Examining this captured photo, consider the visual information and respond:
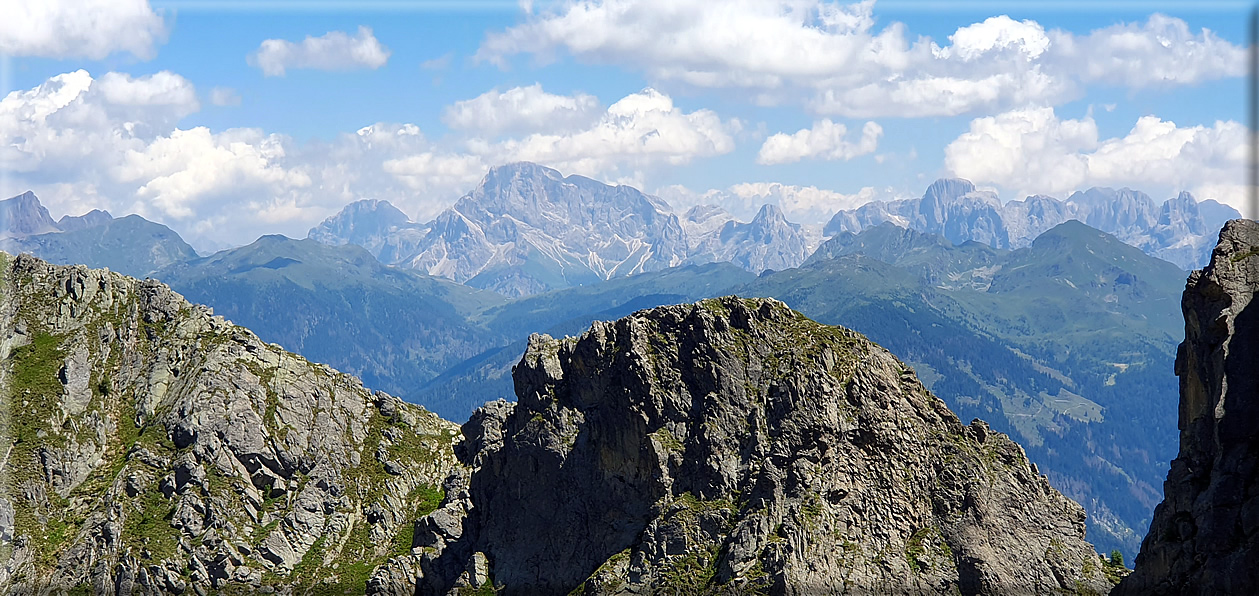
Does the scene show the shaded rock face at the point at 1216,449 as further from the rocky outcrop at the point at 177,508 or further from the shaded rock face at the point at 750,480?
the rocky outcrop at the point at 177,508

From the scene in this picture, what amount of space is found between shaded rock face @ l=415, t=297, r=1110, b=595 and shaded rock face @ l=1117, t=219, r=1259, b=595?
38786 mm

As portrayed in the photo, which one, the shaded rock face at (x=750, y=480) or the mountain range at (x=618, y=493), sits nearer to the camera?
the shaded rock face at (x=750, y=480)

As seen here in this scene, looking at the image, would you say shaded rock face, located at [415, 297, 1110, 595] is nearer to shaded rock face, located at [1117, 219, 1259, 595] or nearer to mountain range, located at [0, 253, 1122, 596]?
mountain range, located at [0, 253, 1122, 596]

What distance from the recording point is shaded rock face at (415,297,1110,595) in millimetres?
137125

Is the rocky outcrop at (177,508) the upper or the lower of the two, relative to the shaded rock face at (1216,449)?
lower

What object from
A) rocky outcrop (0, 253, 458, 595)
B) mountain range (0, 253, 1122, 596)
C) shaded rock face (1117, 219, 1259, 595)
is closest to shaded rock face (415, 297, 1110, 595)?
mountain range (0, 253, 1122, 596)

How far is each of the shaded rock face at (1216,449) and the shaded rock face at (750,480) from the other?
3879cm

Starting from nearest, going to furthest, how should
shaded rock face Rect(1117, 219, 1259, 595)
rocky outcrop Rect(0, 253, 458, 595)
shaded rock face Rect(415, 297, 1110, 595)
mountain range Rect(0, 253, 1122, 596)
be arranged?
1. shaded rock face Rect(1117, 219, 1259, 595)
2. shaded rock face Rect(415, 297, 1110, 595)
3. mountain range Rect(0, 253, 1122, 596)
4. rocky outcrop Rect(0, 253, 458, 595)

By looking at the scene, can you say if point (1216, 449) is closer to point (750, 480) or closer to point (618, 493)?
point (750, 480)

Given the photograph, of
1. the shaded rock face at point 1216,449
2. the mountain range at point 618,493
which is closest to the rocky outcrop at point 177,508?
the mountain range at point 618,493

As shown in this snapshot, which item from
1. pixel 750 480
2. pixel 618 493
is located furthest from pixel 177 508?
pixel 750 480

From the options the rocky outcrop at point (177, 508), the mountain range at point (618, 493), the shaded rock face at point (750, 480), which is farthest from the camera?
the rocky outcrop at point (177, 508)

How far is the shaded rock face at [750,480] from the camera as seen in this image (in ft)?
450

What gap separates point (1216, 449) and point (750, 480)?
6090 cm
